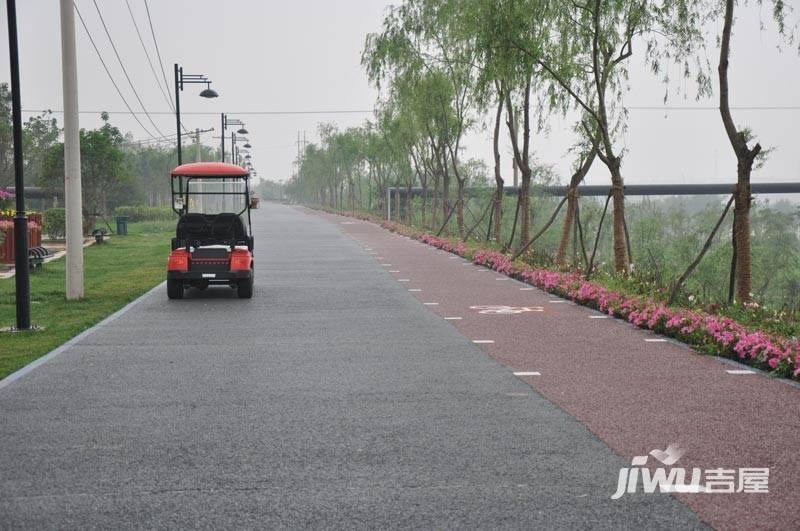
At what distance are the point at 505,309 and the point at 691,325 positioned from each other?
389cm

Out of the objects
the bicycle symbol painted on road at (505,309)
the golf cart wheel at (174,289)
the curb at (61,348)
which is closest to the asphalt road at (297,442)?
the curb at (61,348)

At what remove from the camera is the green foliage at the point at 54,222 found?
3447 centimetres

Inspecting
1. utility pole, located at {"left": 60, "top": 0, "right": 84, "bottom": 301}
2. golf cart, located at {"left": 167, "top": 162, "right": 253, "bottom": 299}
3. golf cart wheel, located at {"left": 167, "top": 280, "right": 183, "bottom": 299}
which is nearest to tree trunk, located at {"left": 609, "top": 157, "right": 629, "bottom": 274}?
golf cart, located at {"left": 167, "top": 162, "right": 253, "bottom": 299}

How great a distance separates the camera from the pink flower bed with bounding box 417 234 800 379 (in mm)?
8805

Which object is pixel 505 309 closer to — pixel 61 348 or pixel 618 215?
pixel 618 215

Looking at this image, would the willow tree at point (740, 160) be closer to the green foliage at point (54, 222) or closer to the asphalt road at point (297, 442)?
the asphalt road at point (297, 442)

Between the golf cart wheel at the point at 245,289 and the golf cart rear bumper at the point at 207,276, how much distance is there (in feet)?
0.65

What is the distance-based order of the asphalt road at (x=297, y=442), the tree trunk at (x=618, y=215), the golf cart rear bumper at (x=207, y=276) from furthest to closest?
the tree trunk at (x=618, y=215), the golf cart rear bumper at (x=207, y=276), the asphalt road at (x=297, y=442)

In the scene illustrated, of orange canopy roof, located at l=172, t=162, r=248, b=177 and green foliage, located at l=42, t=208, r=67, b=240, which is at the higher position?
orange canopy roof, located at l=172, t=162, r=248, b=177

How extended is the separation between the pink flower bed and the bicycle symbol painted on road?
3.20 ft

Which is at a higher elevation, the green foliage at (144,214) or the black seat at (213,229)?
the black seat at (213,229)

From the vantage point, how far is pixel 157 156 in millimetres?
101688

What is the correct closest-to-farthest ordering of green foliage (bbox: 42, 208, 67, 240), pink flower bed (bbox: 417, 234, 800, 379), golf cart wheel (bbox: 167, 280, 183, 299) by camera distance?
pink flower bed (bbox: 417, 234, 800, 379) → golf cart wheel (bbox: 167, 280, 183, 299) → green foliage (bbox: 42, 208, 67, 240)

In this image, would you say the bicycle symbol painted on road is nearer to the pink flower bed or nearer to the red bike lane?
the red bike lane
